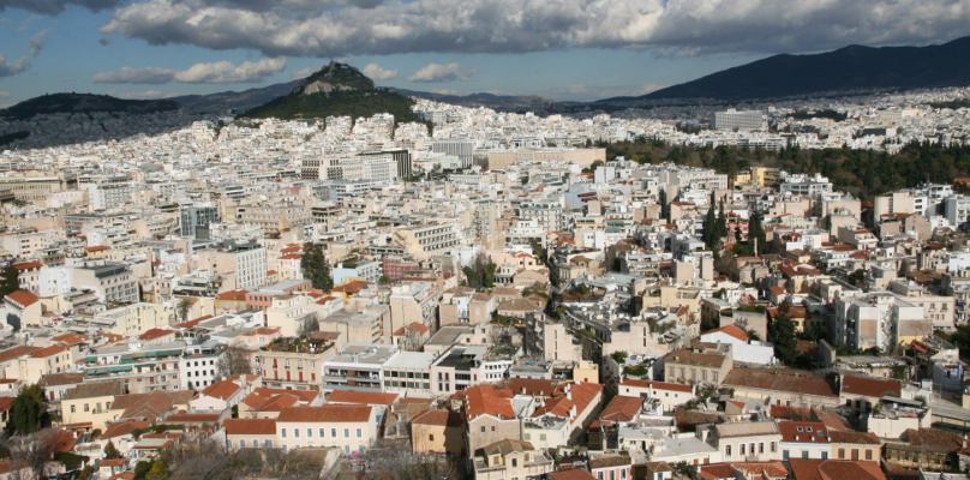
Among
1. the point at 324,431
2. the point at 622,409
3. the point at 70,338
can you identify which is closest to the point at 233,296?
the point at 70,338

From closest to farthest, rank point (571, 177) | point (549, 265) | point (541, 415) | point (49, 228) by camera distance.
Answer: point (541, 415) → point (549, 265) → point (49, 228) → point (571, 177)

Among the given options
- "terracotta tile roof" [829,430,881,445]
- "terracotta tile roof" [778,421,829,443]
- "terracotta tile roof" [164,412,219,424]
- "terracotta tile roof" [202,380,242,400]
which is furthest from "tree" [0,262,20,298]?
"terracotta tile roof" [829,430,881,445]

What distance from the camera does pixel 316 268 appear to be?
22.3 meters

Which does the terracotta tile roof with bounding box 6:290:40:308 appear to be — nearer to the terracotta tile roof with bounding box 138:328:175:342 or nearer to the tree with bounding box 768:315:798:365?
the terracotta tile roof with bounding box 138:328:175:342

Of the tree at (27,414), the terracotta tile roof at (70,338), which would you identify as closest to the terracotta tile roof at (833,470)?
the tree at (27,414)

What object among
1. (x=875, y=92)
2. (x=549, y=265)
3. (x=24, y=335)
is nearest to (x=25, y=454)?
(x=24, y=335)

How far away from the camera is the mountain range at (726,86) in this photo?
260ft

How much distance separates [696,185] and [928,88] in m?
72.6

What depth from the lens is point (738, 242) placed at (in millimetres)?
23531

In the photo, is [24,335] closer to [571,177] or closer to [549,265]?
[549,265]

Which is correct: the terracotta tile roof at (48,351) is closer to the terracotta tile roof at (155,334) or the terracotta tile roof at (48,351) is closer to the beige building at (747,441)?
the terracotta tile roof at (155,334)

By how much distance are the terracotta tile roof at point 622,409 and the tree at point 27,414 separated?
828cm

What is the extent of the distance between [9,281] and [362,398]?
11.1 m

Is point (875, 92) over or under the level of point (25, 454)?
over
